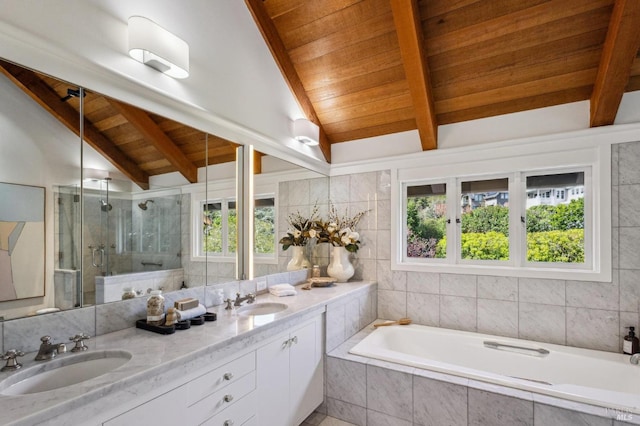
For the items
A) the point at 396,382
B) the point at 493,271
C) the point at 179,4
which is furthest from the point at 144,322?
the point at 493,271

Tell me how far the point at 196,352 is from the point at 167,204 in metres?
0.97

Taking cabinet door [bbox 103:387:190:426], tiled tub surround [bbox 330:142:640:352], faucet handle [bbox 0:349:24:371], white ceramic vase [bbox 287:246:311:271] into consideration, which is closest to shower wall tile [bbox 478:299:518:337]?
tiled tub surround [bbox 330:142:640:352]

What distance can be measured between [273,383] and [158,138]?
1.58 m

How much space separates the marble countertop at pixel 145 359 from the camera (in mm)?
945

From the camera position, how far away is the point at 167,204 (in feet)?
6.51

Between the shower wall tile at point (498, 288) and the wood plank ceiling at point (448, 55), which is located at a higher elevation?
the wood plank ceiling at point (448, 55)

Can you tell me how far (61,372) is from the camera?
126 cm

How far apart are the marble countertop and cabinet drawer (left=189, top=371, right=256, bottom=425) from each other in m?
0.16

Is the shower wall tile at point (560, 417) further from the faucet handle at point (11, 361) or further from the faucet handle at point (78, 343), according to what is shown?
the faucet handle at point (11, 361)

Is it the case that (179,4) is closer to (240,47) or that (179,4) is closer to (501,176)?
(240,47)

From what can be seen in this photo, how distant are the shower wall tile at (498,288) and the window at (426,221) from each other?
0.43m

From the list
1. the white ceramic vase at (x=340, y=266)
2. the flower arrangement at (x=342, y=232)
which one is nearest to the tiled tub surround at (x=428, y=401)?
the white ceramic vase at (x=340, y=266)

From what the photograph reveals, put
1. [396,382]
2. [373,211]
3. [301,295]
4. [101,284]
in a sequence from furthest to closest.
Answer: [373,211], [301,295], [396,382], [101,284]

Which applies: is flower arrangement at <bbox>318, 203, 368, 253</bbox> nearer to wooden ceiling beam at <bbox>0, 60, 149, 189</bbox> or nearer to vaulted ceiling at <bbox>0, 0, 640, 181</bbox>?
vaulted ceiling at <bbox>0, 0, 640, 181</bbox>
